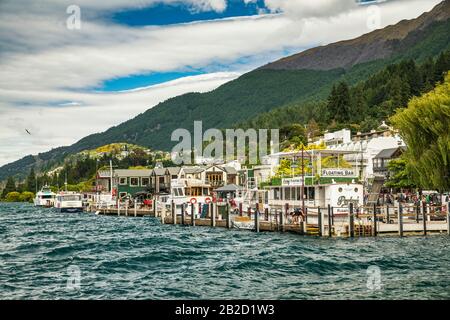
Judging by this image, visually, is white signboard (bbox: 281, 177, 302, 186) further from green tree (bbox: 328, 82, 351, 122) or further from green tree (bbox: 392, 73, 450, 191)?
green tree (bbox: 328, 82, 351, 122)

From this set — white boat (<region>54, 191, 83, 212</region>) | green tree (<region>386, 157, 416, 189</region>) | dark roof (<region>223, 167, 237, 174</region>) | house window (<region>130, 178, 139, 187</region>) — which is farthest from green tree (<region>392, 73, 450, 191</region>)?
house window (<region>130, 178, 139, 187</region>)

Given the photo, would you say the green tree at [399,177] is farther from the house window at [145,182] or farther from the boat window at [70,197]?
the house window at [145,182]

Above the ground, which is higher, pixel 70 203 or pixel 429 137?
pixel 429 137

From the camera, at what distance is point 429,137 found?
46.9m

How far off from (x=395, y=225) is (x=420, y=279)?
21.5 metres

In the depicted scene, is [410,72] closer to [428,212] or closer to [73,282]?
[428,212]

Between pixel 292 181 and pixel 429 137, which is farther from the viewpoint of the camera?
pixel 292 181

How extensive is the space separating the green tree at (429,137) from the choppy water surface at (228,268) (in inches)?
242

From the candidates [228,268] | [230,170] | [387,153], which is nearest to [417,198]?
[387,153]

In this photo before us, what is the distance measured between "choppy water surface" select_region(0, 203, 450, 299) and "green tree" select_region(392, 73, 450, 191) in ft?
20.2

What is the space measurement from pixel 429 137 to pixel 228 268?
88.5ft

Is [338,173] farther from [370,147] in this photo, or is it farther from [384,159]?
[370,147]
